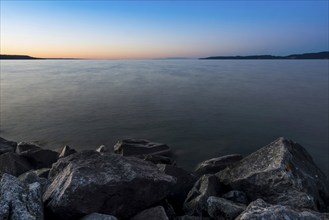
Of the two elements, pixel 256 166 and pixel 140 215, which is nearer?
pixel 140 215

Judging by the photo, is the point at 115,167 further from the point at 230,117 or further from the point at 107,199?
the point at 230,117

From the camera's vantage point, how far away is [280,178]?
949 centimetres

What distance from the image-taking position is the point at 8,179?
7277 mm

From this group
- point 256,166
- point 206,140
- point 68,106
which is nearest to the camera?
point 256,166

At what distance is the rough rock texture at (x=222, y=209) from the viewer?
8.03 m

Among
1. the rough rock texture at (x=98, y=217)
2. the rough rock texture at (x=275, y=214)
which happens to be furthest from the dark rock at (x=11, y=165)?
the rough rock texture at (x=275, y=214)

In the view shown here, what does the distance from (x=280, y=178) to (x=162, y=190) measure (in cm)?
357

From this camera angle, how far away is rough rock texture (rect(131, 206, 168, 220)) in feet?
25.1

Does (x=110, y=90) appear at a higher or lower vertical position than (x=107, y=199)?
lower

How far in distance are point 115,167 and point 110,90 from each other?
38.2 m

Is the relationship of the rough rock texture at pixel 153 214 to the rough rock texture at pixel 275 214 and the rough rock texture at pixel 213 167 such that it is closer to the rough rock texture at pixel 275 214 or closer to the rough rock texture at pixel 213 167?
the rough rock texture at pixel 275 214

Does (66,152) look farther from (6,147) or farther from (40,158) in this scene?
(6,147)

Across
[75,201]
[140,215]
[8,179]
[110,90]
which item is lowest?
[110,90]

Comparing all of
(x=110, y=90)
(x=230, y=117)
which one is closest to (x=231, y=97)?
(x=230, y=117)
